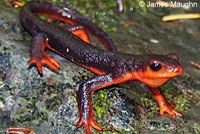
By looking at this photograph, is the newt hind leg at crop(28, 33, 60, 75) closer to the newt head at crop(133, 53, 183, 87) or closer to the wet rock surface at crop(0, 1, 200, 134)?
the wet rock surface at crop(0, 1, 200, 134)

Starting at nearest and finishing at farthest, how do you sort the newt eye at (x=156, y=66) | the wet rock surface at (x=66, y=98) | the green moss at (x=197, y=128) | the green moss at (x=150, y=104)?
the wet rock surface at (x=66, y=98)
the newt eye at (x=156, y=66)
the green moss at (x=197, y=128)
the green moss at (x=150, y=104)

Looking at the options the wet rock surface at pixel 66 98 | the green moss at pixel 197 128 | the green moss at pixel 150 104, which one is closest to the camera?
the wet rock surface at pixel 66 98

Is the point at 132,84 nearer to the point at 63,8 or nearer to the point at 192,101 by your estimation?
the point at 192,101

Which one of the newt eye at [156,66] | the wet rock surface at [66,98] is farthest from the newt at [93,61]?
the wet rock surface at [66,98]

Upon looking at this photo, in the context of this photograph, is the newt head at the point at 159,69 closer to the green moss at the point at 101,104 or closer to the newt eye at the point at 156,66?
the newt eye at the point at 156,66

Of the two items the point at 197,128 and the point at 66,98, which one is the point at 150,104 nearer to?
the point at 197,128
